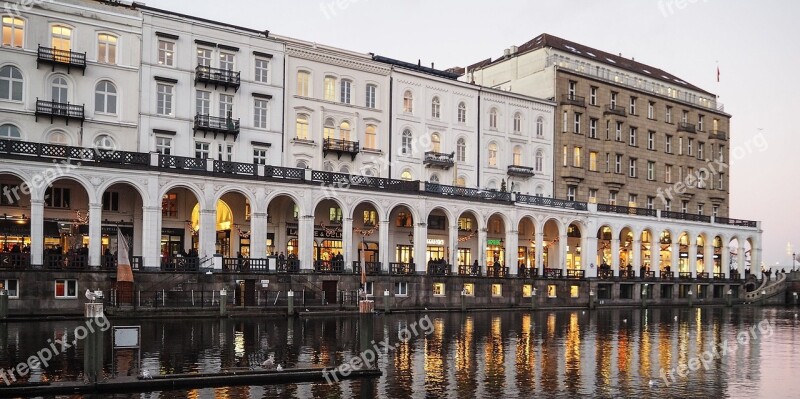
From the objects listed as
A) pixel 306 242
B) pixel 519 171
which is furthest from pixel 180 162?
pixel 519 171

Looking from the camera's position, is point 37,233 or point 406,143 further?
point 406,143

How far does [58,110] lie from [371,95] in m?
25.4

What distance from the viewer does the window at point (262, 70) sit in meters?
59.8

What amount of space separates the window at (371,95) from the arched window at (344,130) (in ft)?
8.91

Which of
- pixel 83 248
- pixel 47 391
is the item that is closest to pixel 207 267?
pixel 83 248

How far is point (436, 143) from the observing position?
7038 cm

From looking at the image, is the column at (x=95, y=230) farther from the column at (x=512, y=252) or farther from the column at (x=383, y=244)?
the column at (x=512, y=252)

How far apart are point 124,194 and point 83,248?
6.37m

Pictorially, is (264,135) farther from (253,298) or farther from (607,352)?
(607,352)

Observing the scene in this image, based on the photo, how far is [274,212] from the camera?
59969 mm

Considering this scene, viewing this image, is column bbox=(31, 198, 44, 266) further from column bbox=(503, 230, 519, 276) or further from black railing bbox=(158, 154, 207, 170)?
column bbox=(503, 230, 519, 276)

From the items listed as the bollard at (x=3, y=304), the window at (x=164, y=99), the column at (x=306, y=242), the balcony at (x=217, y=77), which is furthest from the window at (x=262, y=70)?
the bollard at (x=3, y=304)

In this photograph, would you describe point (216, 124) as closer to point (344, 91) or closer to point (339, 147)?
point (339, 147)

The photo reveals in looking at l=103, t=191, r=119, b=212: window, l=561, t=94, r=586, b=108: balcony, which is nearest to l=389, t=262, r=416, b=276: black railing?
l=103, t=191, r=119, b=212: window
